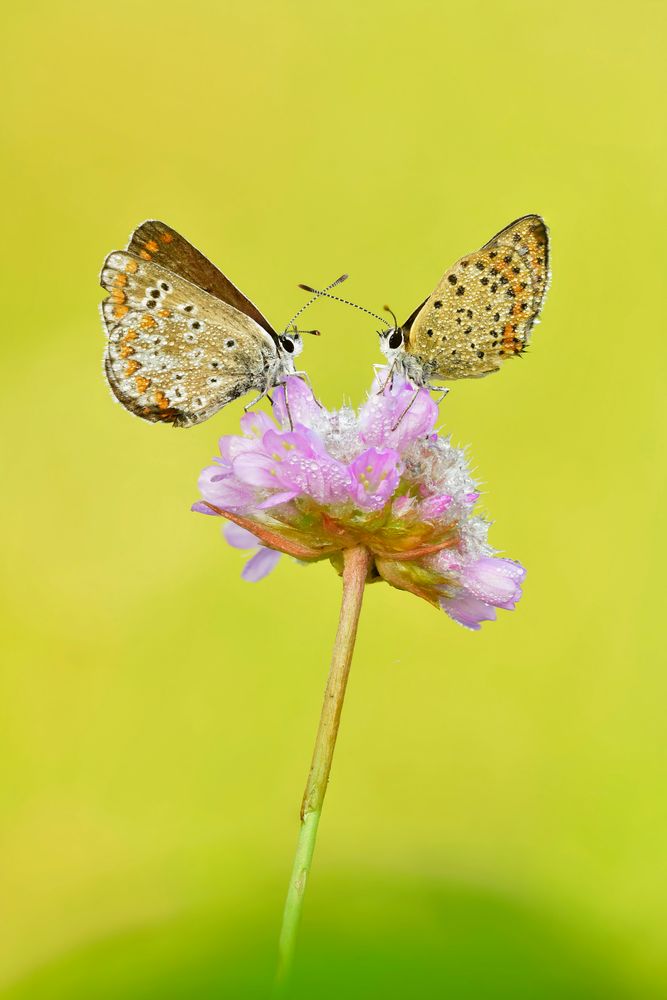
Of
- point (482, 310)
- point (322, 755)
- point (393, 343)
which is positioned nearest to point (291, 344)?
point (393, 343)

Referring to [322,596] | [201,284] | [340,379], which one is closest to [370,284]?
[340,379]

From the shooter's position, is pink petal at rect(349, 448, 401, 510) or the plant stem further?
pink petal at rect(349, 448, 401, 510)

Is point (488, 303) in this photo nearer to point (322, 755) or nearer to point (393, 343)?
point (393, 343)

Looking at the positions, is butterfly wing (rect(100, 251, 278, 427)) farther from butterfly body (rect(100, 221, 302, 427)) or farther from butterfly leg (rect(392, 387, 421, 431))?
butterfly leg (rect(392, 387, 421, 431))

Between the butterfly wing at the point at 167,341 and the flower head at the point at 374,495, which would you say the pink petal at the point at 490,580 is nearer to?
the flower head at the point at 374,495

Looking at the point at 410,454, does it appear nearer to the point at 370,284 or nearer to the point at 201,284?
the point at 201,284

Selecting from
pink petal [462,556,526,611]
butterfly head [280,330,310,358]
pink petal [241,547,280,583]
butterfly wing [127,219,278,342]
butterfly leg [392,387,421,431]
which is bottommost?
pink petal [462,556,526,611]

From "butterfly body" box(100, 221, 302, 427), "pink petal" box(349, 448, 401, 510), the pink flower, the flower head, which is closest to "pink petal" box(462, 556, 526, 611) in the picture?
the flower head
